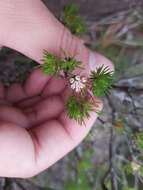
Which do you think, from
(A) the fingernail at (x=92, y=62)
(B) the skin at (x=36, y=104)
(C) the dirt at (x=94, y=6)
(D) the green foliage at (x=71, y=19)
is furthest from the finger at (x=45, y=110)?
(C) the dirt at (x=94, y=6)

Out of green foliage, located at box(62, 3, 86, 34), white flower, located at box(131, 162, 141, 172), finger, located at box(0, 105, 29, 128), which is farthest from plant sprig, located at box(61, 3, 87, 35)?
white flower, located at box(131, 162, 141, 172)

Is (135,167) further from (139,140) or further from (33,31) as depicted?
(33,31)

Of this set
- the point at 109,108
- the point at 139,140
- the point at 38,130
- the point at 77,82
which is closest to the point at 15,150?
the point at 38,130

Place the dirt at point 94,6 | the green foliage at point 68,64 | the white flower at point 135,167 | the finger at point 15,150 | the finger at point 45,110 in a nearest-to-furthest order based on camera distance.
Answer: the green foliage at point 68,64 → the finger at point 15,150 → the finger at point 45,110 → the white flower at point 135,167 → the dirt at point 94,6

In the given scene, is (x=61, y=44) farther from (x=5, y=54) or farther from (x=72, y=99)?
(x=5, y=54)

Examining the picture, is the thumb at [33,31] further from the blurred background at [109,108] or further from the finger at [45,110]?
the blurred background at [109,108]

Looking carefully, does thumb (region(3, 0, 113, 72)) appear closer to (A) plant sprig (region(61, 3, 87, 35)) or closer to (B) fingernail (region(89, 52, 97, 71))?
(B) fingernail (region(89, 52, 97, 71))

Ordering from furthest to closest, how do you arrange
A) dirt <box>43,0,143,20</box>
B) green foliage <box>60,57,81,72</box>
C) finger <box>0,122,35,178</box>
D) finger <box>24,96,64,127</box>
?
dirt <box>43,0,143,20</box> < finger <box>24,96,64,127</box> < finger <box>0,122,35,178</box> < green foliage <box>60,57,81,72</box>
